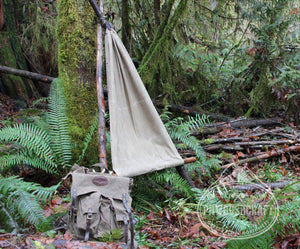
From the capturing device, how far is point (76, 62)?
303 cm

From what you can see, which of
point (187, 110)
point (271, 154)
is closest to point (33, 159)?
point (271, 154)

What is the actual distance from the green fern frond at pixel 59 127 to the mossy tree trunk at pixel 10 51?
3386mm

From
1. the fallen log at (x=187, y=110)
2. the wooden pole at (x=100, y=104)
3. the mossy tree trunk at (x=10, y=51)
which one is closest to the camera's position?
the wooden pole at (x=100, y=104)

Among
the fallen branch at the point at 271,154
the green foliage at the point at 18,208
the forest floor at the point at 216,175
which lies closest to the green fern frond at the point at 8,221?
the green foliage at the point at 18,208

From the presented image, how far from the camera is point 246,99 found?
5.75 m

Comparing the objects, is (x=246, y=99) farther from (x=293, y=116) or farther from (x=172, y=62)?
(x=172, y=62)

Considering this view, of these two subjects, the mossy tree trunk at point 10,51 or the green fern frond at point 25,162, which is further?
the mossy tree trunk at point 10,51

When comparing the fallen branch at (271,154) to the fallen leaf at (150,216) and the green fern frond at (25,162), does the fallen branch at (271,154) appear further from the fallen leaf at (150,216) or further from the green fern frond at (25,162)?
the green fern frond at (25,162)

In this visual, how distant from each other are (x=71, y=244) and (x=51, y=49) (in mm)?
5249

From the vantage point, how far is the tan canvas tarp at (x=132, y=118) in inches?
107

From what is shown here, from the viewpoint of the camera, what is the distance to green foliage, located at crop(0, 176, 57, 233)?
1.97 meters

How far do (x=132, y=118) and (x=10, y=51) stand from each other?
14.2 ft

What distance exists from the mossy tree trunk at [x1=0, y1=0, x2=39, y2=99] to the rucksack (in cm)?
449

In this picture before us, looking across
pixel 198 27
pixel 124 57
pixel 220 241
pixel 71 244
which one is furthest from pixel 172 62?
pixel 71 244
